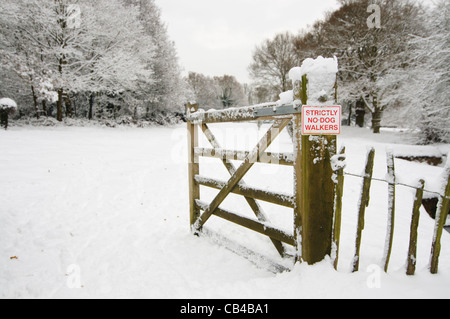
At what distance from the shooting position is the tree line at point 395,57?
10.3m

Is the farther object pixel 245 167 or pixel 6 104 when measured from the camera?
pixel 6 104

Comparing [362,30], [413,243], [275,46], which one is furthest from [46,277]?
[275,46]

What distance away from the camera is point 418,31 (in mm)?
14711

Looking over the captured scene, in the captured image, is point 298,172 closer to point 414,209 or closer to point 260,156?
point 260,156

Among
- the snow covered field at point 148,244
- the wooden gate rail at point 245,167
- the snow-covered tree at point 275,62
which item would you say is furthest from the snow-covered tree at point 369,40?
the wooden gate rail at point 245,167

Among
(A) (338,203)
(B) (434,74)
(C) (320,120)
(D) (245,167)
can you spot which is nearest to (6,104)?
(D) (245,167)

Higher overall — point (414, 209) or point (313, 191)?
point (313, 191)

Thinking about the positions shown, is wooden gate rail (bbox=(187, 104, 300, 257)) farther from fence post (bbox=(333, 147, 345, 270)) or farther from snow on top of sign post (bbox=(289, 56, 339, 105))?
fence post (bbox=(333, 147, 345, 270))

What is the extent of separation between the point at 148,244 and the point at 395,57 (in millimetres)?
18349

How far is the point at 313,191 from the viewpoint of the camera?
6.73ft

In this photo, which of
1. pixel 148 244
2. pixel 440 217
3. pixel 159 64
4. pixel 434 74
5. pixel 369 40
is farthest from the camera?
pixel 159 64

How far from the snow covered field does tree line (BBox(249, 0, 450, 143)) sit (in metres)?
6.59

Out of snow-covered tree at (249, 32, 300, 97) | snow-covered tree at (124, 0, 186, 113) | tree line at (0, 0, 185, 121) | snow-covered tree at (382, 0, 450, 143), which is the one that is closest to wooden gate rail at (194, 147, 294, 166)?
snow-covered tree at (382, 0, 450, 143)
